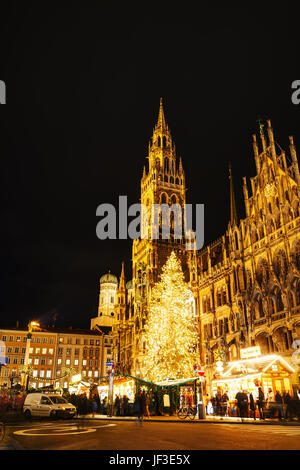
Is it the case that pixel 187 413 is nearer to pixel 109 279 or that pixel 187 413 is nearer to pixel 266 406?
pixel 266 406

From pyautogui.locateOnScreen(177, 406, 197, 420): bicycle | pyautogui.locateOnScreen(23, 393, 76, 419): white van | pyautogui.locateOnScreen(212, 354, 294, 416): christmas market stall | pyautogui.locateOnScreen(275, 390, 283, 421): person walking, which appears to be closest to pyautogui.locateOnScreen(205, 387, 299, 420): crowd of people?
pyautogui.locateOnScreen(275, 390, 283, 421): person walking

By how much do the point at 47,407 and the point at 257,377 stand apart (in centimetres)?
1417

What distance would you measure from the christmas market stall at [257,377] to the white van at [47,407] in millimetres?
11099

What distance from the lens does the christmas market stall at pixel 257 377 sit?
82.8ft

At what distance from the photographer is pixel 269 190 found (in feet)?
121

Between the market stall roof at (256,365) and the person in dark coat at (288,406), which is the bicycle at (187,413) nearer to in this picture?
the market stall roof at (256,365)

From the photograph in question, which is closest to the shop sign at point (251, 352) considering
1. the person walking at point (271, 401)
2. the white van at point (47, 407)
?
the person walking at point (271, 401)

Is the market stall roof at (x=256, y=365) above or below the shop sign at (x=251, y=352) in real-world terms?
below

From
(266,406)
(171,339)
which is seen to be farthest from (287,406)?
(171,339)

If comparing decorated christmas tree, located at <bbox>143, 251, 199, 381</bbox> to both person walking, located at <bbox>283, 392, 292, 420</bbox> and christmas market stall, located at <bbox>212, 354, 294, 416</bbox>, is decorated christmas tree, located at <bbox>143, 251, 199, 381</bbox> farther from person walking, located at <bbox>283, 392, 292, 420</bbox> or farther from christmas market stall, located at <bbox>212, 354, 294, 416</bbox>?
person walking, located at <bbox>283, 392, 292, 420</bbox>

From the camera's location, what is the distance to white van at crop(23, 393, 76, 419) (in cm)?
2420

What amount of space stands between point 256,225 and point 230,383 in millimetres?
15839
